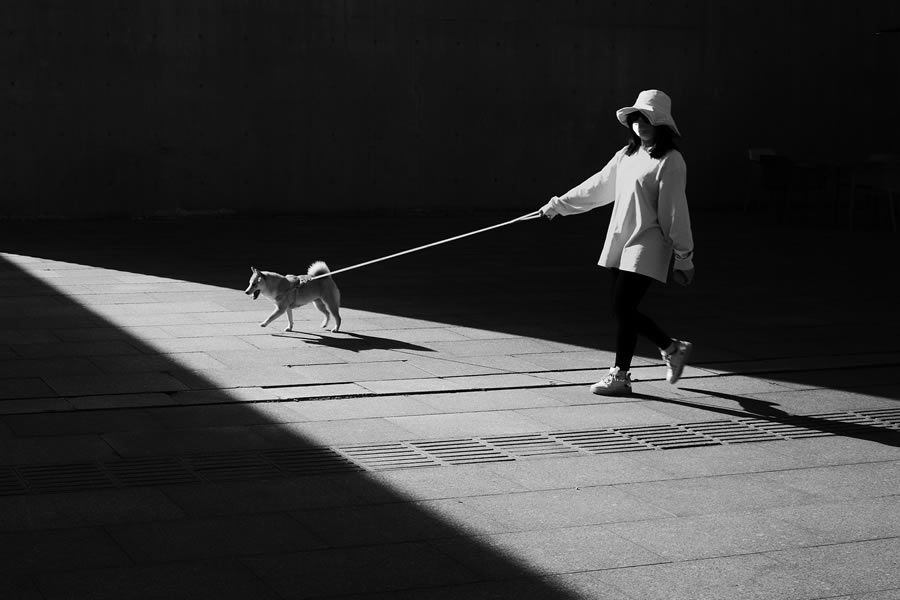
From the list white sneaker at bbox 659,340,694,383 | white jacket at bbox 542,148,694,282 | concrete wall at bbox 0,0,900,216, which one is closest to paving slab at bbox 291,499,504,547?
white jacket at bbox 542,148,694,282

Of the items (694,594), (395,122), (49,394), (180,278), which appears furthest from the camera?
(395,122)

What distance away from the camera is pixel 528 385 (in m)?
7.35

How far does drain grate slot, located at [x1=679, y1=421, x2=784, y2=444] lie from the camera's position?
20.3 ft

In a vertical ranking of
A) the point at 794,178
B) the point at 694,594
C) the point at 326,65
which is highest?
the point at 326,65

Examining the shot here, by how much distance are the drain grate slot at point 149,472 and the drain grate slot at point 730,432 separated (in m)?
2.61

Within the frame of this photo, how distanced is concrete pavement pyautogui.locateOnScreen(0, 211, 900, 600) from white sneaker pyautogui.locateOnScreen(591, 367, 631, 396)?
9cm

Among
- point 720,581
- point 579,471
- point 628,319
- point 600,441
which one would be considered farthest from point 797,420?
point 720,581

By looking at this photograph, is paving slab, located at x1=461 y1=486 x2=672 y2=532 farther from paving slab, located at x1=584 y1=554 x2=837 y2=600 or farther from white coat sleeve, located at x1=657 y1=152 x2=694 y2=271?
white coat sleeve, located at x1=657 y1=152 x2=694 y2=271

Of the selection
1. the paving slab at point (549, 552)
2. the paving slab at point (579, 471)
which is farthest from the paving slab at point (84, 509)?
the paving slab at point (579, 471)

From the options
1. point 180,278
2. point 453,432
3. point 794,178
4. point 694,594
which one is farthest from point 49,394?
point 794,178

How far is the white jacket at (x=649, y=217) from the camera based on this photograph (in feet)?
22.2

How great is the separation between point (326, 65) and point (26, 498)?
14.5 metres

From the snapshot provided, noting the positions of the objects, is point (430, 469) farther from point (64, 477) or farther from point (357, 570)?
point (64, 477)

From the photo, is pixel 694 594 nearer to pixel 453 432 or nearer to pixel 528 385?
pixel 453 432
